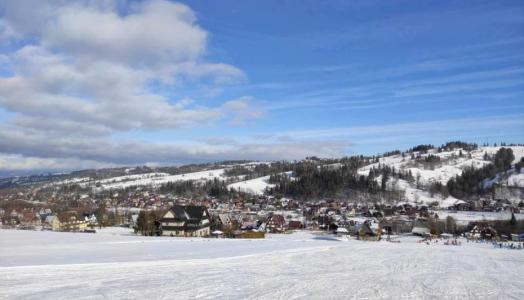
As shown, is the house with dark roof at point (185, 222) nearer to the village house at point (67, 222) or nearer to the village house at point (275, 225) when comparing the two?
the village house at point (275, 225)

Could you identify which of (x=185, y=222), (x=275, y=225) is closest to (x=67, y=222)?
(x=185, y=222)

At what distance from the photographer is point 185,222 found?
61.4m

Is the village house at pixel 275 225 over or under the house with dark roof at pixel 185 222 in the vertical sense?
under

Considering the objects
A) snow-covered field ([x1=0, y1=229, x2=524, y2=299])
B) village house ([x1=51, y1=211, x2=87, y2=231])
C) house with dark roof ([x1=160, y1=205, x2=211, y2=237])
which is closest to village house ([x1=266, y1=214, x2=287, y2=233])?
house with dark roof ([x1=160, y1=205, x2=211, y2=237])

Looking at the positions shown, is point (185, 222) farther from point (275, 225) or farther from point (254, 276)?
point (254, 276)

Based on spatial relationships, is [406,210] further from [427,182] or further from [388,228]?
[427,182]

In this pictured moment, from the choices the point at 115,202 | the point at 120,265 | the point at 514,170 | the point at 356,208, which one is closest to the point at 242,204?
the point at 356,208

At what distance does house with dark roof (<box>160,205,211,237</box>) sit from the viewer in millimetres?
59250

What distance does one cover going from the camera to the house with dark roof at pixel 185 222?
5925cm

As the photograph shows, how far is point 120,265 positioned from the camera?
21359 mm

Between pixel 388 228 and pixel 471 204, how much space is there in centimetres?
6853

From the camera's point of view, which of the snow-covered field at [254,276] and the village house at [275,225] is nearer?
the snow-covered field at [254,276]

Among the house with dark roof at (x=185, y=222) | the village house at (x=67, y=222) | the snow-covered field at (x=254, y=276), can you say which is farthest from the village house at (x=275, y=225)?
the snow-covered field at (x=254, y=276)

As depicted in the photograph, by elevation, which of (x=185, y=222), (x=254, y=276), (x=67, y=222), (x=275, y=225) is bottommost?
(x=275, y=225)
